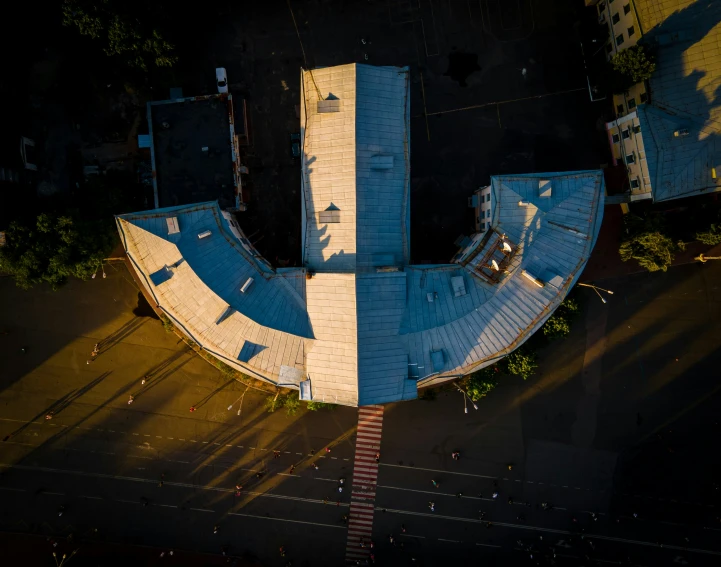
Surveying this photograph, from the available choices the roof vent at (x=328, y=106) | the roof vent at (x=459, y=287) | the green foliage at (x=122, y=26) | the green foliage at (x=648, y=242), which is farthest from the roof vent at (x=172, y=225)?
Result: the green foliage at (x=648, y=242)

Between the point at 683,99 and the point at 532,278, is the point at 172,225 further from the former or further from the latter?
the point at 683,99

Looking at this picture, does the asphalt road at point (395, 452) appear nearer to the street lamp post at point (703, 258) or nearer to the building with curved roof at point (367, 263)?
the street lamp post at point (703, 258)

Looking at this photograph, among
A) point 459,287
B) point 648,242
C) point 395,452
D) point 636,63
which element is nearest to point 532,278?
point 459,287

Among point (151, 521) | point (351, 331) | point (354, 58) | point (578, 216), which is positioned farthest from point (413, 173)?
point (151, 521)

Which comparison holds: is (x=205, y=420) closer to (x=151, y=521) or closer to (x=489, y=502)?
(x=151, y=521)

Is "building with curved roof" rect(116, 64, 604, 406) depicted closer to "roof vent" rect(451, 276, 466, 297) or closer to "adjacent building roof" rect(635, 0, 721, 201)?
"roof vent" rect(451, 276, 466, 297)
